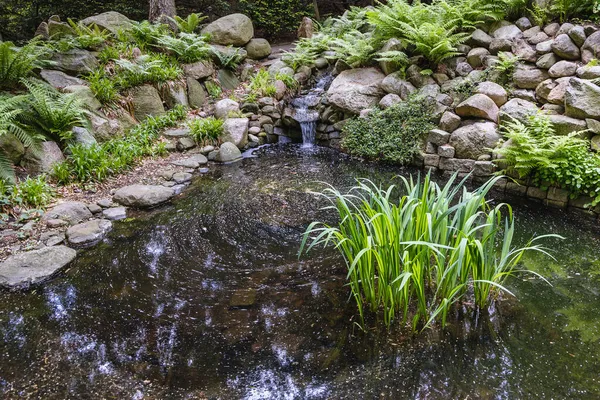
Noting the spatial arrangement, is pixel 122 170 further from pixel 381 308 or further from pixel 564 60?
pixel 564 60

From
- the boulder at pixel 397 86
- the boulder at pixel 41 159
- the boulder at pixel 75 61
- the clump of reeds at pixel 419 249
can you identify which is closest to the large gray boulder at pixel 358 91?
the boulder at pixel 397 86

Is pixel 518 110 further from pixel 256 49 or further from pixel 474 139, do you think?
pixel 256 49

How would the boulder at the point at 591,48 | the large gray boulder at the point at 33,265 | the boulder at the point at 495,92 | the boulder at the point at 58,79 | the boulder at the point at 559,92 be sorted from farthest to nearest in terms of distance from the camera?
the boulder at the point at 58,79, the boulder at the point at 495,92, the boulder at the point at 591,48, the boulder at the point at 559,92, the large gray boulder at the point at 33,265

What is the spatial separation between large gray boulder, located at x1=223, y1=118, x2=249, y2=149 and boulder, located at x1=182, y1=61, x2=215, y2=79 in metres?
1.65

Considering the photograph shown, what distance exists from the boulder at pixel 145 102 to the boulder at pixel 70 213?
2823 mm

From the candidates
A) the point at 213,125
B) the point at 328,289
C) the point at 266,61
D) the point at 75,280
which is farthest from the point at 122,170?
the point at 266,61

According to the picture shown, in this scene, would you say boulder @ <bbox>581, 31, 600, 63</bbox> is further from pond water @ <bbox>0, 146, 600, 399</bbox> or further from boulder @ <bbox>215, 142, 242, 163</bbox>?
boulder @ <bbox>215, 142, 242, 163</bbox>

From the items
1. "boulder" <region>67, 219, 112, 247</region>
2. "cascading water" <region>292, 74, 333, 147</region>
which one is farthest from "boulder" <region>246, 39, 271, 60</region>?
"boulder" <region>67, 219, 112, 247</region>

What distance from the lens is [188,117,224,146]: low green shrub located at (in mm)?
6867

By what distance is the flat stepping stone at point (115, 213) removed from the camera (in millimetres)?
4598

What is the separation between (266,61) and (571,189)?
7.63 metres

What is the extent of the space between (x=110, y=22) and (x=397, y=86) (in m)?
6.46

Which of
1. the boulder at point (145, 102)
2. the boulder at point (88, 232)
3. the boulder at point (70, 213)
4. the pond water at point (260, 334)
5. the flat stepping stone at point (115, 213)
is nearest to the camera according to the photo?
the pond water at point (260, 334)

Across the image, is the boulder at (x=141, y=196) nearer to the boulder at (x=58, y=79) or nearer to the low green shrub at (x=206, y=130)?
the low green shrub at (x=206, y=130)
